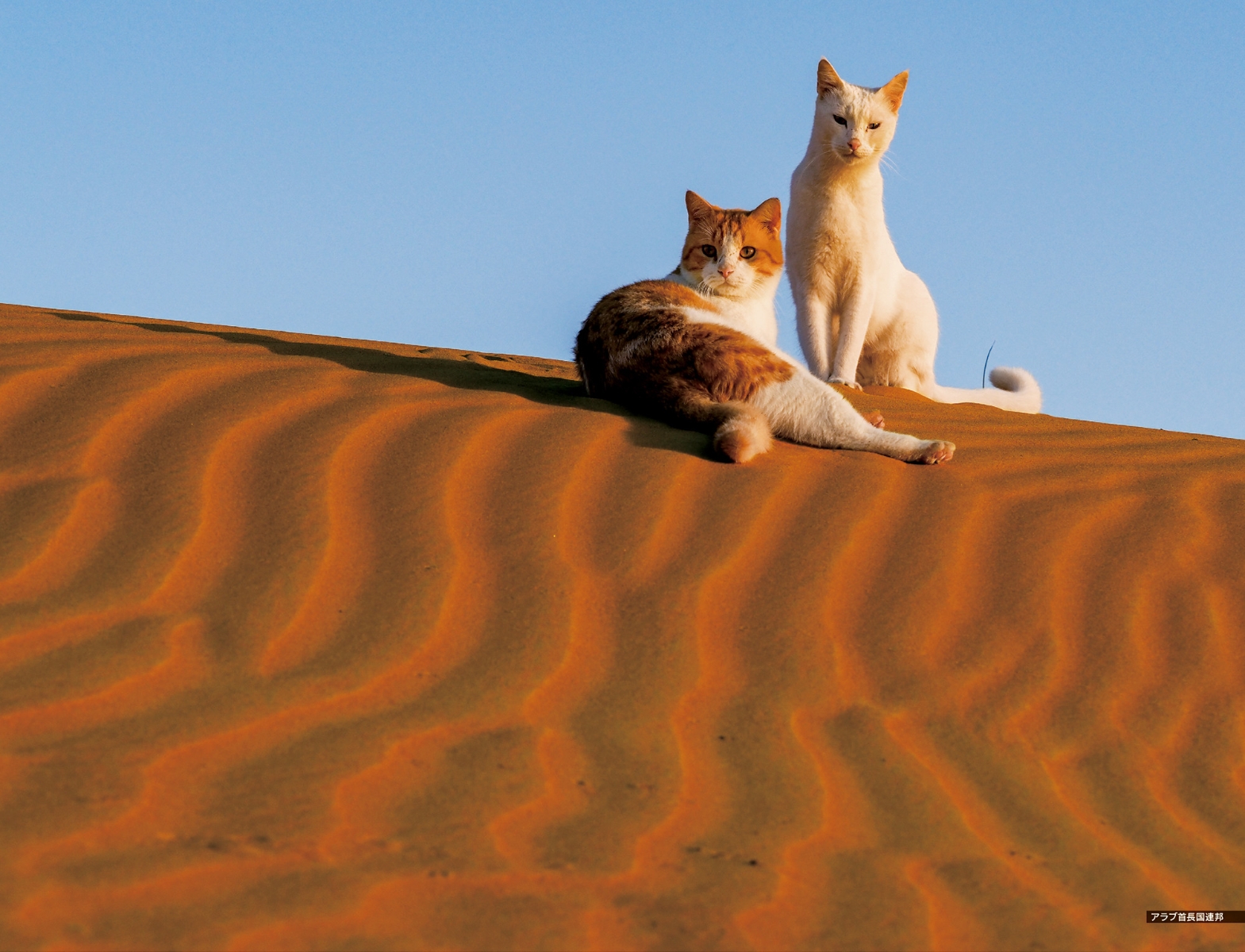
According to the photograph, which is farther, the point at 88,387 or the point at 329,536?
the point at 88,387

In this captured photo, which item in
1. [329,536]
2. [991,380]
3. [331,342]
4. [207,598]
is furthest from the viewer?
[991,380]

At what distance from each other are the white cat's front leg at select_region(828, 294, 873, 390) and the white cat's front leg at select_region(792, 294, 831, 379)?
0.13 metres

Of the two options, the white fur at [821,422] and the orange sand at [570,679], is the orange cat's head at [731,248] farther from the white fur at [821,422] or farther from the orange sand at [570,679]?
the orange sand at [570,679]

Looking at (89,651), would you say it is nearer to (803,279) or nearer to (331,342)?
(331,342)

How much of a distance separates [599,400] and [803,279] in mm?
2219

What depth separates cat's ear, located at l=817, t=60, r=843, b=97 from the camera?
6.34m

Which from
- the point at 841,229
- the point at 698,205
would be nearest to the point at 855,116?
the point at 841,229

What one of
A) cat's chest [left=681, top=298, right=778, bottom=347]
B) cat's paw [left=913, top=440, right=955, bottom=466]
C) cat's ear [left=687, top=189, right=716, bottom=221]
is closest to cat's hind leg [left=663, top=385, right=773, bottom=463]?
cat's chest [left=681, top=298, right=778, bottom=347]

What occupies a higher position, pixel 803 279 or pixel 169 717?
pixel 803 279

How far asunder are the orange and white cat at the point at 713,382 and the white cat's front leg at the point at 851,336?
1.46 metres

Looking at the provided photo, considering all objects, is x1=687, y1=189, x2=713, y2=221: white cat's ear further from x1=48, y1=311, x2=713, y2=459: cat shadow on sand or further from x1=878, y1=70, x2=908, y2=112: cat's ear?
x1=878, y1=70, x2=908, y2=112: cat's ear

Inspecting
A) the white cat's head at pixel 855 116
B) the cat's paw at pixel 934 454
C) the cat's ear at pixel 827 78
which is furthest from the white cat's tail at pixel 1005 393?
the cat's paw at pixel 934 454

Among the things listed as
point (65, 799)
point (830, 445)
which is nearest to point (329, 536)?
point (65, 799)

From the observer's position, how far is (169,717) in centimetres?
232
